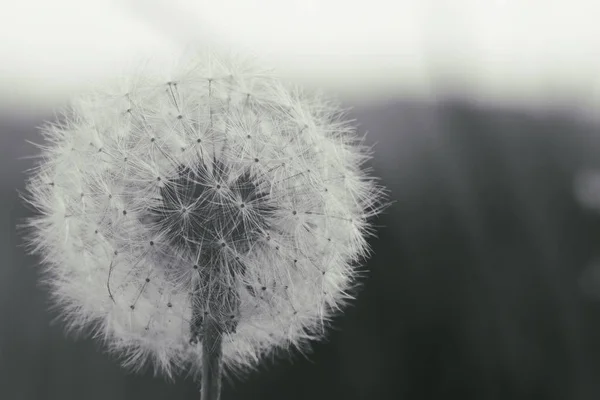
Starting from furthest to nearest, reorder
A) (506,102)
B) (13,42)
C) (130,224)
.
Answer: (506,102) → (13,42) → (130,224)

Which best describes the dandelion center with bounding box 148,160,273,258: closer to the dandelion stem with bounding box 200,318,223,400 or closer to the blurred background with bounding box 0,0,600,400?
the dandelion stem with bounding box 200,318,223,400

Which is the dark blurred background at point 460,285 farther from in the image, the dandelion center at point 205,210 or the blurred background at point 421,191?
the dandelion center at point 205,210

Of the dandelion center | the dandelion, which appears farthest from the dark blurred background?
the dandelion center

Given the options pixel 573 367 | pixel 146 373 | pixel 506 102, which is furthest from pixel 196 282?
pixel 573 367

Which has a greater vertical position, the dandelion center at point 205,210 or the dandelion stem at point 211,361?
the dandelion center at point 205,210

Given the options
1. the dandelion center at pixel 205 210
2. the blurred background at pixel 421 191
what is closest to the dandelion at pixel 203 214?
the dandelion center at pixel 205 210

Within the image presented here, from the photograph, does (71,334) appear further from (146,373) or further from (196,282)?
(196,282)

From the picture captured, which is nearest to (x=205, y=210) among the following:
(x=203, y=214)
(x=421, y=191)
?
(x=203, y=214)
